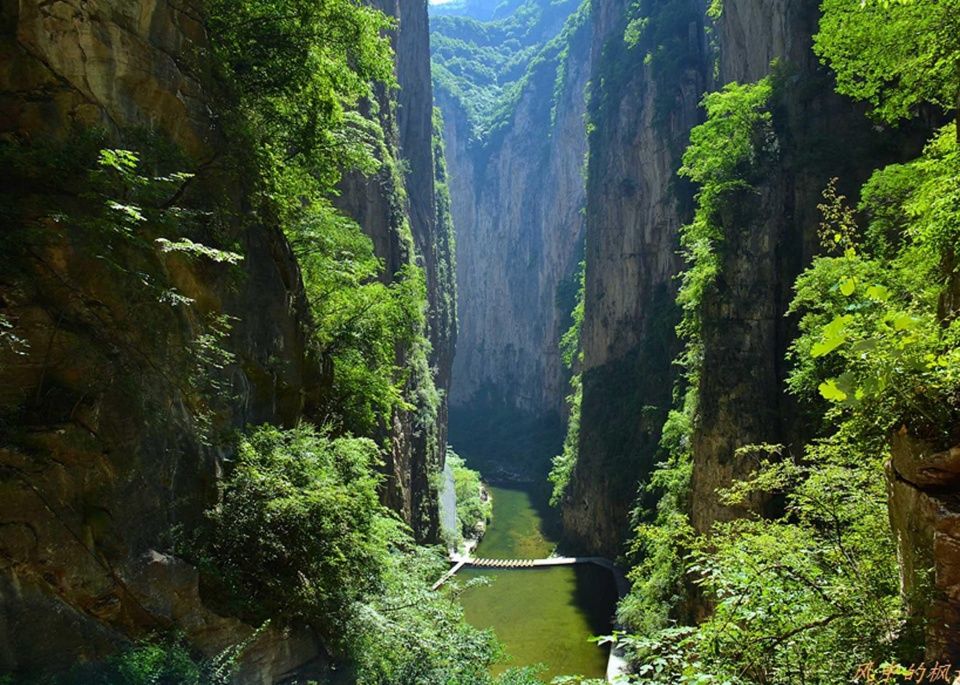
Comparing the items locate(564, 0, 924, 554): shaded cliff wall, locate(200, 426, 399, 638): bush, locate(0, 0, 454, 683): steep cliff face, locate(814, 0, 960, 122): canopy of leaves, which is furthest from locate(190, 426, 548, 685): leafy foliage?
locate(564, 0, 924, 554): shaded cliff wall

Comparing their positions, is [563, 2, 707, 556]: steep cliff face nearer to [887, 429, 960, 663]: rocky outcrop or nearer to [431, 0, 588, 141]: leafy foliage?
[887, 429, 960, 663]: rocky outcrop

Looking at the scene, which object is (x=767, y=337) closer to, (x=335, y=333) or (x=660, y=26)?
(x=335, y=333)

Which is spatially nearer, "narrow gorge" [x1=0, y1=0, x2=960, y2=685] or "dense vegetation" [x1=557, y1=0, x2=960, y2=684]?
"dense vegetation" [x1=557, y1=0, x2=960, y2=684]

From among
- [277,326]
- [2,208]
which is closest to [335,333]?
[277,326]

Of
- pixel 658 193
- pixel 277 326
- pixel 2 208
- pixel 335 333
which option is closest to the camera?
pixel 2 208

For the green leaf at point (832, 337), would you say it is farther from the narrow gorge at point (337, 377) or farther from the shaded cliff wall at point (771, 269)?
the shaded cliff wall at point (771, 269)

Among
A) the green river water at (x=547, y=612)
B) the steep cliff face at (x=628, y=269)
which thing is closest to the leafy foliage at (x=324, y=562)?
the green river water at (x=547, y=612)
